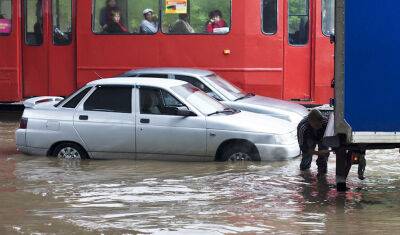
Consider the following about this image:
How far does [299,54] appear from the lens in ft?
59.2

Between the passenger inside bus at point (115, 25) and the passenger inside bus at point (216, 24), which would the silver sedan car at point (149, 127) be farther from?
the passenger inside bus at point (115, 25)

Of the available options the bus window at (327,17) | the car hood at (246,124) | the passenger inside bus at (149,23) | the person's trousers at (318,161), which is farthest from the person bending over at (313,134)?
the passenger inside bus at (149,23)

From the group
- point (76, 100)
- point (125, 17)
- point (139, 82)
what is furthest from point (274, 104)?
point (125, 17)

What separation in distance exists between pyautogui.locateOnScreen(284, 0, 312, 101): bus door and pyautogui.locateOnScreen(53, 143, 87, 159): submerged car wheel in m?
6.06

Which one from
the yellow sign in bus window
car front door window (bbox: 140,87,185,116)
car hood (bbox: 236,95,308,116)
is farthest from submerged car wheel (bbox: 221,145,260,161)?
the yellow sign in bus window

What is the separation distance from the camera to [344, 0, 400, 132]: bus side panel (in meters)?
9.50

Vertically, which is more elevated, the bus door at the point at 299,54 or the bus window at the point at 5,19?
the bus window at the point at 5,19

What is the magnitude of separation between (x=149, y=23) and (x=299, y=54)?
3.34 metres

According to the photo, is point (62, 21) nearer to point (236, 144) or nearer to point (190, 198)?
point (236, 144)

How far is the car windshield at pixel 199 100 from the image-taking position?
43.2 feet

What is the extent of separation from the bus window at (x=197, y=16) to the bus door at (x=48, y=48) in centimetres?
227

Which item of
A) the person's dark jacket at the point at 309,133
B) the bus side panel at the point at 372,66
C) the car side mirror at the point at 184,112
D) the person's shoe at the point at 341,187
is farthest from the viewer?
the car side mirror at the point at 184,112

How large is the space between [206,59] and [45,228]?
9.58m

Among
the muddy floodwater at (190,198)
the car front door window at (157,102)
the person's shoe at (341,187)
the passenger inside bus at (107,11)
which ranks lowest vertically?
the muddy floodwater at (190,198)
